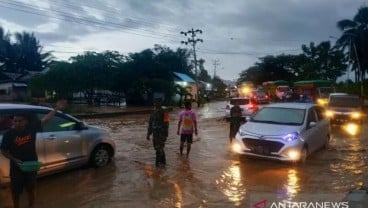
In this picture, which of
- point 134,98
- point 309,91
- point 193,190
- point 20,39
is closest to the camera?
point 193,190

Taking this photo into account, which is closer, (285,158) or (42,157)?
(42,157)

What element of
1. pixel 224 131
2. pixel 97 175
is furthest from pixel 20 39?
pixel 97 175

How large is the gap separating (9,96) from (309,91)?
29562mm

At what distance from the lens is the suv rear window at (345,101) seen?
25.7 metres

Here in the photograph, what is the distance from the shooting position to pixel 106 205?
7855 mm

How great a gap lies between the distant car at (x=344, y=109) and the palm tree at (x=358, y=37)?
44805mm

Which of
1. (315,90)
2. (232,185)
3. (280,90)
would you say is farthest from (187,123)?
(280,90)

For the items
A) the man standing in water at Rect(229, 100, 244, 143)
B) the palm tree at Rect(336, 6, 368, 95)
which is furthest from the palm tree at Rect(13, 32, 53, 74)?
the man standing in water at Rect(229, 100, 244, 143)

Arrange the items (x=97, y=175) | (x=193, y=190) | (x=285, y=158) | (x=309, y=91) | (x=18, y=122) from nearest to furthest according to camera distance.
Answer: (x=18, y=122), (x=193, y=190), (x=97, y=175), (x=285, y=158), (x=309, y=91)

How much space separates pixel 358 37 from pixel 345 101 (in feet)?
154

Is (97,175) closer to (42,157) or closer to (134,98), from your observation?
(42,157)

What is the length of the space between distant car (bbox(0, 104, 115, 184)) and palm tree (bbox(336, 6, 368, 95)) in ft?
208

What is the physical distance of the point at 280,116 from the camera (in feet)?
41.9

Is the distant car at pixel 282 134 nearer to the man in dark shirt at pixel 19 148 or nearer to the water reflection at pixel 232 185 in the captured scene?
the water reflection at pixel 232 185
